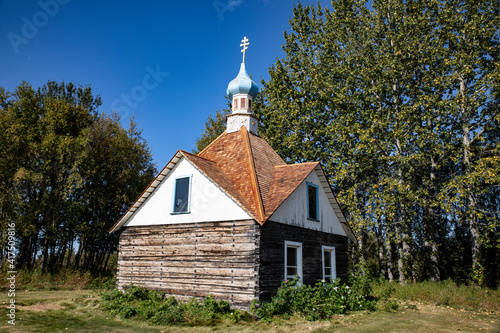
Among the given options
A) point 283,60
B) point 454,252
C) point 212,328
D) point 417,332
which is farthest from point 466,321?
point 283,60

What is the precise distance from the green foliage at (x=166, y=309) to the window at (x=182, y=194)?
3.50m

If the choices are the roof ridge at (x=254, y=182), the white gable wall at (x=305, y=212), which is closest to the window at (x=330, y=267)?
the white gable wall at (x=305, y=212)

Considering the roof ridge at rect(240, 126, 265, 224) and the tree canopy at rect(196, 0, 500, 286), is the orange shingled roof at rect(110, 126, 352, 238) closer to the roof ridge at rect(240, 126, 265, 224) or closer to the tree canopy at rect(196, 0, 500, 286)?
the roof ridge at rect(240, 126, 265, 224)

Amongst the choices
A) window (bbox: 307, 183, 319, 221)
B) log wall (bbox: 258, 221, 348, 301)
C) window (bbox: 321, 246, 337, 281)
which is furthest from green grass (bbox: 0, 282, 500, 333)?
window (bbox: 307, 183, 319, 221)

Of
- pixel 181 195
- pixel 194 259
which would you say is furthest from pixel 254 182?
pixel 194 259

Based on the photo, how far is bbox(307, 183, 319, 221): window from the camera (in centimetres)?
1598

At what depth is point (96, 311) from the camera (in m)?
13.0

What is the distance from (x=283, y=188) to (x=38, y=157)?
735 inches

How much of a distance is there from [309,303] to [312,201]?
486cm

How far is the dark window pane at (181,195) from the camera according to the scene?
14865mm

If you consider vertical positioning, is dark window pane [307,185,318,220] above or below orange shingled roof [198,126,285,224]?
below

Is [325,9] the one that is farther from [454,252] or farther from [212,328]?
[212,328]

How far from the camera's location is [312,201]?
16.2m

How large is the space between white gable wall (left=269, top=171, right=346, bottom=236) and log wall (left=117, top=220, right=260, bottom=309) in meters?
1.71
